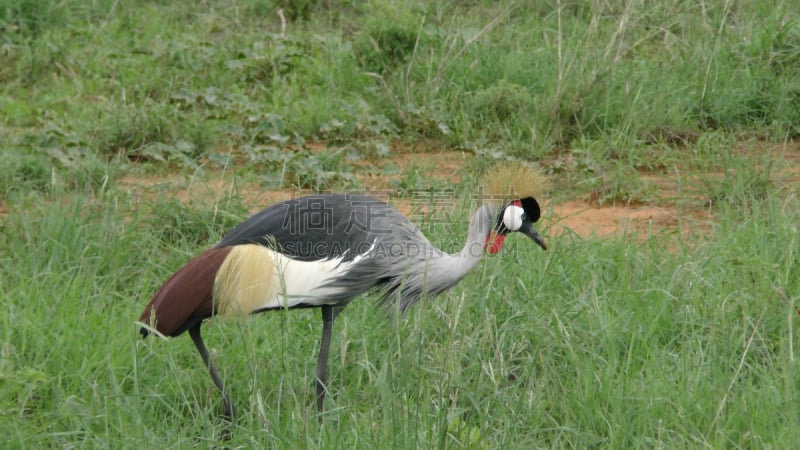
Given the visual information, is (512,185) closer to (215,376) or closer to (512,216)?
(512,216)

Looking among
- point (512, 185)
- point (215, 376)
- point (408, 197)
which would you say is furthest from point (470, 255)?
point (408, 197)

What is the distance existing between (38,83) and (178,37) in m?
0.92

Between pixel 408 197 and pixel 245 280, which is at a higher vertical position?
pixel 245 280

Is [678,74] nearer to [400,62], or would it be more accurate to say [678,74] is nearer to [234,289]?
[400,62]

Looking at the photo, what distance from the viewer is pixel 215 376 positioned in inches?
116

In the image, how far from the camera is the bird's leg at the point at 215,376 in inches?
117

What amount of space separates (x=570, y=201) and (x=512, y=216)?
1.68 m

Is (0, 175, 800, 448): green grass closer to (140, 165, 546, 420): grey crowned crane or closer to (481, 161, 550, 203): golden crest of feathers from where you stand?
(140, 165, 546, 420): grey crowned crane

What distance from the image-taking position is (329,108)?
5652mm

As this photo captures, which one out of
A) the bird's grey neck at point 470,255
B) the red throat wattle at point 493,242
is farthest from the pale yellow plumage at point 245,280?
the red throat wattle at point 493,242

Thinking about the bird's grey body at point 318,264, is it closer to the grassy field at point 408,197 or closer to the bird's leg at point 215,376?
the bird's leg at point 215,376

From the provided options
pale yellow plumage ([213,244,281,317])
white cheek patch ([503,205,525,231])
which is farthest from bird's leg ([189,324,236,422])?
white cheek patch ([503,205,525,231])

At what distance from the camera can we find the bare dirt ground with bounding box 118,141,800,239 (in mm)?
4418

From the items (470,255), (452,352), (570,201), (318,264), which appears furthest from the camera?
(570,201)
